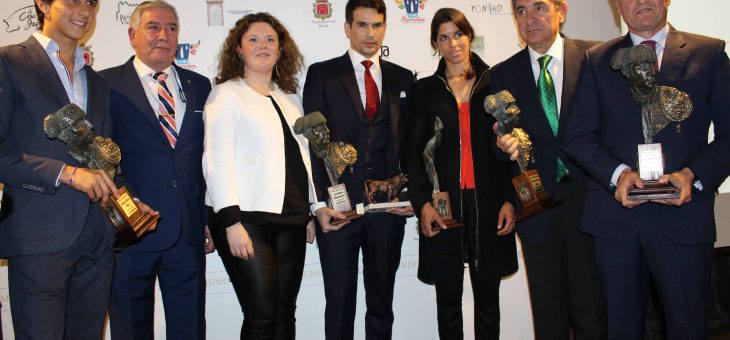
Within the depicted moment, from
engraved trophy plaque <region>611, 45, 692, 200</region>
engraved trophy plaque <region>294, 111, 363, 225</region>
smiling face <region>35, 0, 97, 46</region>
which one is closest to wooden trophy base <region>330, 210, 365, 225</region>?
engraved trophy plaque <region>294, 111, 363, 225</region>

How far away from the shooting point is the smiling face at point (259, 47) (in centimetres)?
345

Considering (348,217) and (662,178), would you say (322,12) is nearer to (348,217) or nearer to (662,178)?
(348,217)

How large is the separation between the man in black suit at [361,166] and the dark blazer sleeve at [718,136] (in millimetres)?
1612

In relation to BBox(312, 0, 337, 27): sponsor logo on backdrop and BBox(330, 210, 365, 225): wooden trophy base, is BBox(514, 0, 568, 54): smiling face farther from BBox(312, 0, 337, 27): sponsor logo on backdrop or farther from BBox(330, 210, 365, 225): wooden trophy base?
BBox(312, 0, 337, 27): sponsor logo on backdrop

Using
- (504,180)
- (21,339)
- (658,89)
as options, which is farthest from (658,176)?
(21,339)

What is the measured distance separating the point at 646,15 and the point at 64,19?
2.80 meters

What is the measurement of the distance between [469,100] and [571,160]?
722 millimetres

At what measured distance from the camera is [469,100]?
370cm

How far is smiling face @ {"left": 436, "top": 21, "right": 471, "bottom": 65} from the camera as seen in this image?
12.1 ft

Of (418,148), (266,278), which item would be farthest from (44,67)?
(418,148)

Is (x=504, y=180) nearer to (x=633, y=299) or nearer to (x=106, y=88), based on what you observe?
(x=633, y=299)

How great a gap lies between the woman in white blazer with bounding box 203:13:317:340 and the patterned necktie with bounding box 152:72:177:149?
27cm

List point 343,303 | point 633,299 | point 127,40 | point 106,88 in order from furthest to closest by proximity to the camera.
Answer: point 127,40, point 343,303, point 106,88, point 633,299

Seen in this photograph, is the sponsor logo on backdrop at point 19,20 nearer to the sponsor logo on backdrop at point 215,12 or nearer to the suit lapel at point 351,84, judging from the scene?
the sponsor logo on backdrop at point 215,12
